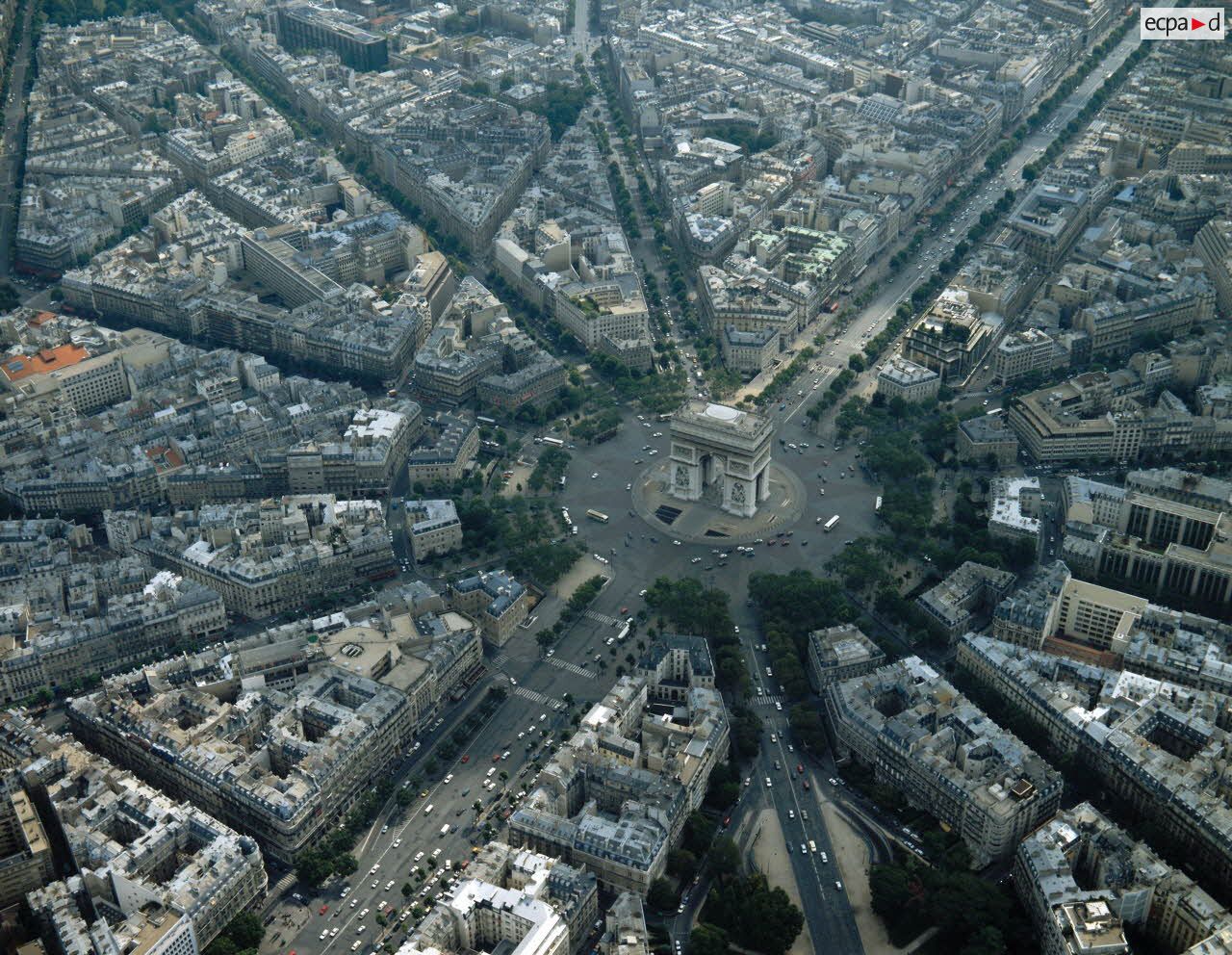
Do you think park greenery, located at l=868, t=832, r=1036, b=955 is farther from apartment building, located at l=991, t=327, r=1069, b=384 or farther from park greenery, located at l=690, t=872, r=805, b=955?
apartment building, located at l=991, t=327, r=1069, b=384

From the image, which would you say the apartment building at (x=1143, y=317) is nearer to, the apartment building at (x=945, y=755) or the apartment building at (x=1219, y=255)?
the apartment building at (x=1219, y=255)

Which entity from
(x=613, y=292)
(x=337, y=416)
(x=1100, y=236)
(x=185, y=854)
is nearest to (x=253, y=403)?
(x=337, y=416)

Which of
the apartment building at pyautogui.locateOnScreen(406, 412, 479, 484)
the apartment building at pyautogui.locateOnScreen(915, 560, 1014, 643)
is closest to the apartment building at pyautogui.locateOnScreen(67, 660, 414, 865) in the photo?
the apartment building at pyautogui.locateOnScreen(406, 412, 479, 484)

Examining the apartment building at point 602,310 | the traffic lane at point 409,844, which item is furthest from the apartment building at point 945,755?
the apartment building at point 602,310

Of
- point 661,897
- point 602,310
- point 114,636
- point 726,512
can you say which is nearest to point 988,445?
point 726,512

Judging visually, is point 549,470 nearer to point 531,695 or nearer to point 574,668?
point 574,668

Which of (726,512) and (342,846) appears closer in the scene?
(342,846)

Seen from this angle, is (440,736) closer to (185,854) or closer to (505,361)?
(185,854)
